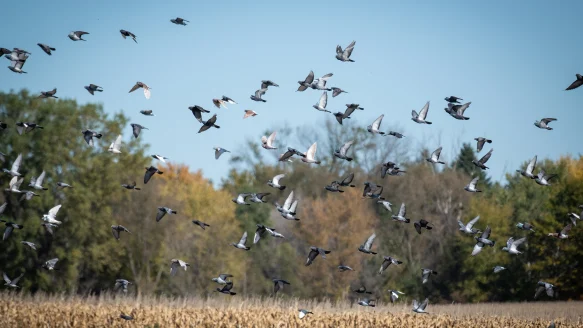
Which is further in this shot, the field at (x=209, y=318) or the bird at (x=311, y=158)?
the field at (x=209, y=318)

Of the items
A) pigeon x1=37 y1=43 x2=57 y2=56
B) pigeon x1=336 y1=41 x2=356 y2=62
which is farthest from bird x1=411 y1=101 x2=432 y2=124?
pigeon x1=37 y1=43 x2=57 y2=56

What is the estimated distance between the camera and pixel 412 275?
7000 centimetres

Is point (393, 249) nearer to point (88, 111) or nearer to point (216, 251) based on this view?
point (216, 251)

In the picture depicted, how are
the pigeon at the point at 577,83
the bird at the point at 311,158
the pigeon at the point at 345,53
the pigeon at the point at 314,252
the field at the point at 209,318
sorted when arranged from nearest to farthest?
the pigeon at the point at 577,83 → the bird at the point at 311,158 → the pigeon at the point at 314,252 → the pigeon at the point at 345,53 → the field at the point at 209,318

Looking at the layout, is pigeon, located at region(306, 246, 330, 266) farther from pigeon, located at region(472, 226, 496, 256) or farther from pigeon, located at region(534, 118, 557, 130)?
pigeon, located at region(534, 118, 557, 130)

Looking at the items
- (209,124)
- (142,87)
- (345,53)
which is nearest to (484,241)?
(345,53)

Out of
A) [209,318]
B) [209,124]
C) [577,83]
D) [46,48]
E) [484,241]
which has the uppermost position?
[577,83]

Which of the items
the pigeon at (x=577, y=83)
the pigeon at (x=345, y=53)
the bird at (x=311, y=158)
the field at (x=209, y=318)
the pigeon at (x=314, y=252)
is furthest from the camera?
the field at (x=209, y=318)

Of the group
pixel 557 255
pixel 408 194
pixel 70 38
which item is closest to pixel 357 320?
pixel 70 38

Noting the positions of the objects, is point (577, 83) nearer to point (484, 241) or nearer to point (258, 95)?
point (484, 241)

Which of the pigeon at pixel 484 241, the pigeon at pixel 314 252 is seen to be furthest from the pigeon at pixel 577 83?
the pigeon at pixel 314 252

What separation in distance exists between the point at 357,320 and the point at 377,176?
49108 mm

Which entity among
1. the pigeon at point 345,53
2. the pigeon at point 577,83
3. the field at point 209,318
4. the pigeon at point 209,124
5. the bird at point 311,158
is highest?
the pigeon at point 345,53

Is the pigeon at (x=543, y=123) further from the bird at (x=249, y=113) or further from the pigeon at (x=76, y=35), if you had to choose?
the pigeon at (x=76, y=35)
